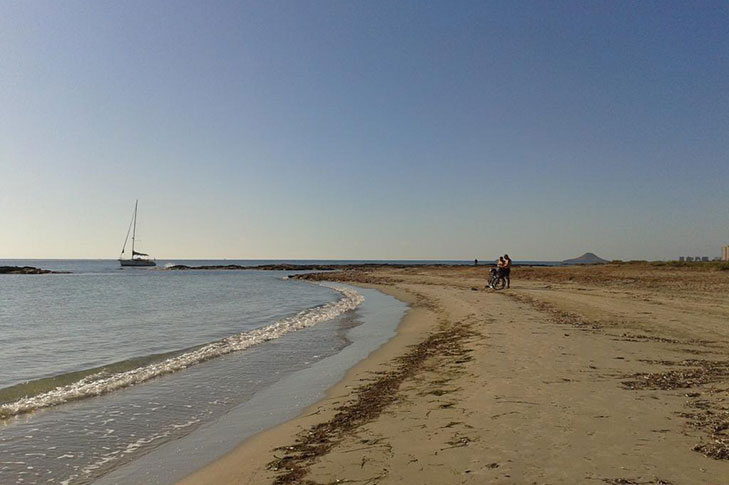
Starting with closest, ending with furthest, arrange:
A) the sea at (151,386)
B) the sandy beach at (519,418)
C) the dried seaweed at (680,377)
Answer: the sandy beach at (519,418) → the sea at (151,386) → the dried seaweed at (680,377)

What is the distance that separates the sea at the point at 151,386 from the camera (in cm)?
615

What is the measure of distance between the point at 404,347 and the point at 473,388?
19.0 feet

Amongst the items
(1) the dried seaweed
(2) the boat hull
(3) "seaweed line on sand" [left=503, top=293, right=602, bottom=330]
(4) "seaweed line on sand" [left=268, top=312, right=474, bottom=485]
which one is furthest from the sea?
(2) the boat hull

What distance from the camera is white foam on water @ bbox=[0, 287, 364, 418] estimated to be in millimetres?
8812

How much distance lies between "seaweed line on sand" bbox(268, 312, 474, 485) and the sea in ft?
3.19

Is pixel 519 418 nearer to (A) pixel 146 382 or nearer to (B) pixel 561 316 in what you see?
(A) pixel 146 382

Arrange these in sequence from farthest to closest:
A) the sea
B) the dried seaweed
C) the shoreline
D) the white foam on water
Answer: the white foam on water → the dried seaweed → the sea → the shoreline

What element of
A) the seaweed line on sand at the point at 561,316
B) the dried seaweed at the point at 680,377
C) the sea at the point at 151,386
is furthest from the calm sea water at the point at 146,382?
the seaweed line on sand at the point at 561,316

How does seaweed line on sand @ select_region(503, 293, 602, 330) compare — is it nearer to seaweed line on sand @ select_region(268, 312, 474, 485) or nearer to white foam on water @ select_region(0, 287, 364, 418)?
seaweed line on sand @ select_region(268, 312, 474, 485)

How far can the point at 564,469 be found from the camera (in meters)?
4.56

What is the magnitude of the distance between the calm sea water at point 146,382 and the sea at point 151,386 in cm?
3

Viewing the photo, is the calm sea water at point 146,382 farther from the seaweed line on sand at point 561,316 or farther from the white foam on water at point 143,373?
the seaweed line on sand at point 561,316

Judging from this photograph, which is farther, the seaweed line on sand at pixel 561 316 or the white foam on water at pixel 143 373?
the seaweed line on sand at pixel 561 316

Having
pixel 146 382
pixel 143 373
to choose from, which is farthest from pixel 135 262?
pixel 146 382
